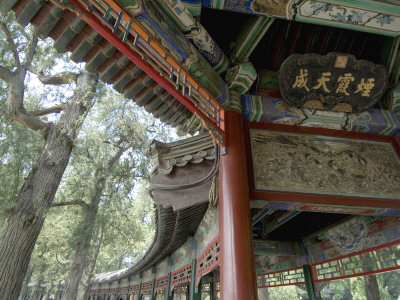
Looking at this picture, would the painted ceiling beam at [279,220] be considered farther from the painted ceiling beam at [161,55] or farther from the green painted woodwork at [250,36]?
the green painted woodwork at [250,36]

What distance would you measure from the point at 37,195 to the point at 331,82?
17.0 feet

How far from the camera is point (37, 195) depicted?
4855 mm

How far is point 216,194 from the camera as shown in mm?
2770

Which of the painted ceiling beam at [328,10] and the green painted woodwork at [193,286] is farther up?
the painted ceiling beam at [328,10]

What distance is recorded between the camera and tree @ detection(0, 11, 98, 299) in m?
4.38

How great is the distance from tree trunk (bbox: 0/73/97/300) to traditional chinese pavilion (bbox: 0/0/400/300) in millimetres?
2979

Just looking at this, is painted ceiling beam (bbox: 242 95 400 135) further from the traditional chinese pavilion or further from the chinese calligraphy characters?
the chinese calligraphy characters

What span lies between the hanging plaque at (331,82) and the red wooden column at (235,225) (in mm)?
915

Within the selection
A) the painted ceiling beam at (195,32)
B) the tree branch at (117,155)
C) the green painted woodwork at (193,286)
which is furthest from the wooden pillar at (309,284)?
the tree branch at (117,155)

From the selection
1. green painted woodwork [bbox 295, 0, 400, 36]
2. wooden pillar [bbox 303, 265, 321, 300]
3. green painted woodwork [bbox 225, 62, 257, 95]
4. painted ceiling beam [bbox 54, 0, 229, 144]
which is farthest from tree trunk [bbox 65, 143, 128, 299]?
green painted woodwork [bbox 295, 0, 400, 36]

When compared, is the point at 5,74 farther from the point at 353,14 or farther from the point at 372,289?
the point at 372,289

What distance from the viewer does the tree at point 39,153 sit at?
438 cm

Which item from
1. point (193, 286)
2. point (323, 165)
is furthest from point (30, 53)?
point (323, 165)

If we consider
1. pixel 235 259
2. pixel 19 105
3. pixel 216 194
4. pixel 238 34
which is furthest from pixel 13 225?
pixel 238 34
